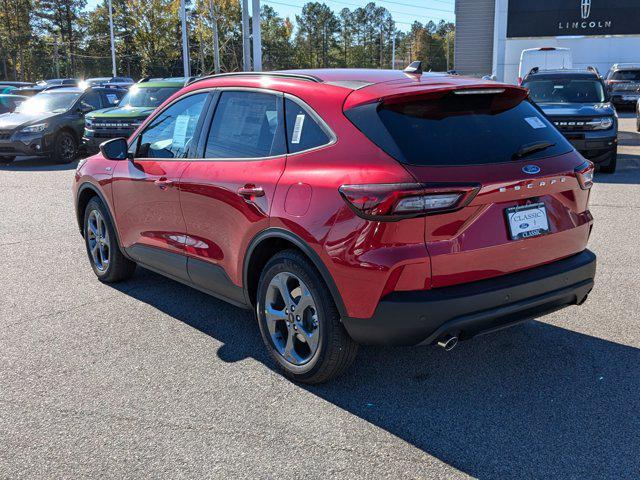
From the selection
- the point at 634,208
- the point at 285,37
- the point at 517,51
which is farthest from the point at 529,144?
the point at 285,37

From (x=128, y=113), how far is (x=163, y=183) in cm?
1083

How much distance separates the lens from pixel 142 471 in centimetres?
298

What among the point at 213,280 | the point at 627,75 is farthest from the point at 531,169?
the point at 627,75

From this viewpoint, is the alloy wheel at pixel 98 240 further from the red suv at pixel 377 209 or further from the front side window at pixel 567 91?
the front side window at pixel 567 91

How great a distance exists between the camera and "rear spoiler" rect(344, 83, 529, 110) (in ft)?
11.2

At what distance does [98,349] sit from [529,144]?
305 cm

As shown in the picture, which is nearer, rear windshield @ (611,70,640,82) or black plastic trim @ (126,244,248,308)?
black plastic trim @ (126,244,248,308)

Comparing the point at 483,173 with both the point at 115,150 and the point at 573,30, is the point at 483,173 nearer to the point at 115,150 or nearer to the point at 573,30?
the point at 115,150

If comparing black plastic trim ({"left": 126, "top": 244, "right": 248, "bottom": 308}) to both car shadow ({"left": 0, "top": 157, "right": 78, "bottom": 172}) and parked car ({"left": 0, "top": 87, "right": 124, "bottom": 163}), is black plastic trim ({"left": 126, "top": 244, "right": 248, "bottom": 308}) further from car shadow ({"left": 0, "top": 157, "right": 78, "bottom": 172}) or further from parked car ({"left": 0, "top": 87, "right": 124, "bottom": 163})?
parked car ({"left": 0, "top": 87, "right": 124, "bottom": 163})

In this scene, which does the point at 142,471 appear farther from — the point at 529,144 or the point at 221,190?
the point at 529,144

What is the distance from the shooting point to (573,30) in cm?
3319

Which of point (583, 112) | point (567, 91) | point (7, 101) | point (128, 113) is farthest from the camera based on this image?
point (7, 101)

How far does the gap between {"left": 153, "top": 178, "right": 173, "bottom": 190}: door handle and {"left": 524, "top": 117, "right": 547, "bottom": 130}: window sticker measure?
2430mm

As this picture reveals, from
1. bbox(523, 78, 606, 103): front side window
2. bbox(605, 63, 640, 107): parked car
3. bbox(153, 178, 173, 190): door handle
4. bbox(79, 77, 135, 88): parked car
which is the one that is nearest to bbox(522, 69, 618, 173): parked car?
bbox(523, 78, 606, 103): front side window
